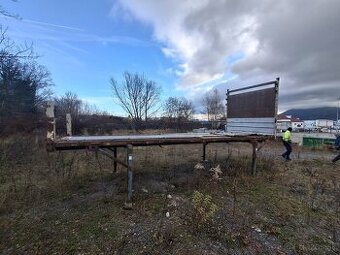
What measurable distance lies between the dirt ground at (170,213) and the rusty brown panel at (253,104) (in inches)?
91.0

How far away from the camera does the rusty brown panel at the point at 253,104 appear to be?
9195mm

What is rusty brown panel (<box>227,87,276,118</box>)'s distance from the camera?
9195mm

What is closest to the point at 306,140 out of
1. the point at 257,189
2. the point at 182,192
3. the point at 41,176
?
the point at 257,189

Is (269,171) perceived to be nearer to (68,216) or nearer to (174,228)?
(174,228)

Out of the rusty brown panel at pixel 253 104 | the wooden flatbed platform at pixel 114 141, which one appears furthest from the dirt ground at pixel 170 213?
the rusty brown panel at pixel 253 104

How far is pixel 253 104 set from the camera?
10219 mm

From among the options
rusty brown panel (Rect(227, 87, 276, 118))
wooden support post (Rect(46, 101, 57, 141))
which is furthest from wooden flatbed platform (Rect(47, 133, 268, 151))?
rusty brown panel (Rect(227, 87, 276, 118))

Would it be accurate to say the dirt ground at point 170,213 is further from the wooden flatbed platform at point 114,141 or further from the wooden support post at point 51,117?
the wooden support post at point 51,117

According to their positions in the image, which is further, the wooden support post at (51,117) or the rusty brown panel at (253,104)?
the rusty brown panel at (253,104)

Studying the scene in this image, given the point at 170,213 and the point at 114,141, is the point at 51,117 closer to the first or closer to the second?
the point at 114,141

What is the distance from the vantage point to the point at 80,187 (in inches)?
325

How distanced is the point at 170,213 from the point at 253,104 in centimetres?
584

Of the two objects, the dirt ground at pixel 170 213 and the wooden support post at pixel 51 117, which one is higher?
the wooden support post at pixel 51 117

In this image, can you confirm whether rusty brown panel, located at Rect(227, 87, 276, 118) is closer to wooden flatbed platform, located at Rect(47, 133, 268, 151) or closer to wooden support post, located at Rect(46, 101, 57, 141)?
wooden flatbed platform, located at Rect(47, 133, 268, 151)
